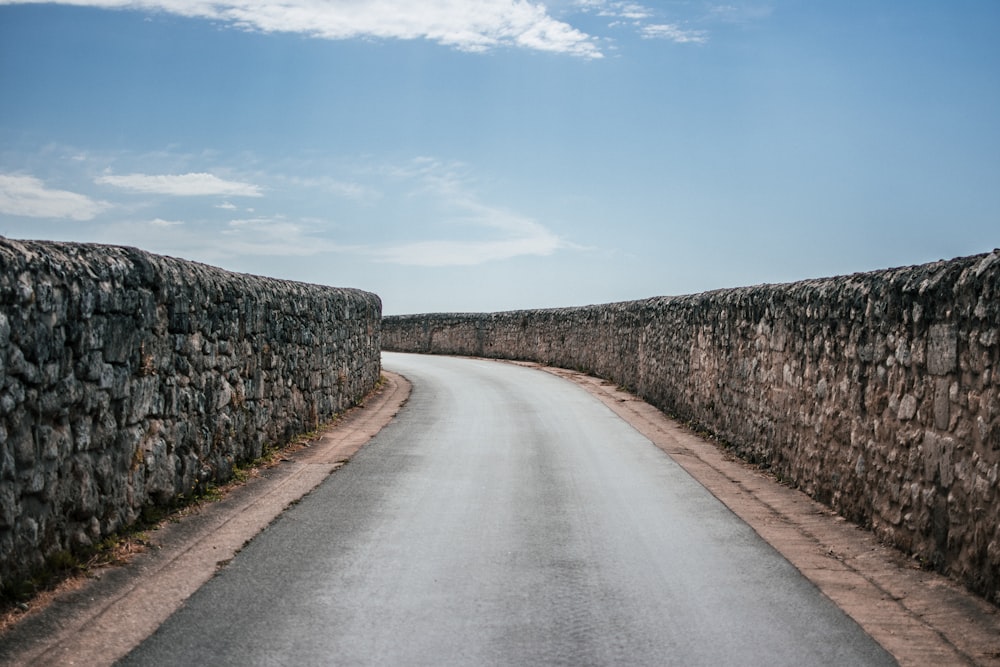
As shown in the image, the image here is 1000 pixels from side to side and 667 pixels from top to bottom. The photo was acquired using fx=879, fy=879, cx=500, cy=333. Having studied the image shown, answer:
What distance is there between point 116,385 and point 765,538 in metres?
5.03

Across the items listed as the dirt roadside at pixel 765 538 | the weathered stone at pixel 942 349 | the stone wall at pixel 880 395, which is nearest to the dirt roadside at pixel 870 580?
the dirt roadside at pixel 765 538

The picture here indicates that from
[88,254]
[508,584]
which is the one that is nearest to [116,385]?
[88,254]

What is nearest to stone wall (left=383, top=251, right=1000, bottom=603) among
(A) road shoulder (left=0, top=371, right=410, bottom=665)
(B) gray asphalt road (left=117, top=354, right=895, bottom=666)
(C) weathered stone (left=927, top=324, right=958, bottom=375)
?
(C) weathered stone (left=927, top=324, right=958, bottom=375)

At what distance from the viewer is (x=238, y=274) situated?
32.6 feet

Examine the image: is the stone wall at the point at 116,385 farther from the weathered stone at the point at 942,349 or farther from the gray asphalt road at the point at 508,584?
the weathered stone at the point at 942,349

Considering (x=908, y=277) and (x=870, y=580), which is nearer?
(x=870, y=580)

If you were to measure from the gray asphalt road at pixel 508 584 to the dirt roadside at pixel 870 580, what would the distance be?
18 centimetres

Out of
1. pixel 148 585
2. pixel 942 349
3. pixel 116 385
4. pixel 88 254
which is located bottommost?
Answer: pixel 148 585

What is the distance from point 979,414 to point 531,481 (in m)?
4.52

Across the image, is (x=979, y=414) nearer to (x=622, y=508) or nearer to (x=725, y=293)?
(x=622, y=508)

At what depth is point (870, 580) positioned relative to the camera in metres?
5.78

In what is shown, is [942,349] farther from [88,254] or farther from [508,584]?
[88,254]

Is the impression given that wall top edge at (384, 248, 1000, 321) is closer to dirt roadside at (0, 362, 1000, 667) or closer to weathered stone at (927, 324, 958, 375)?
weathered stone at (927, 324, 958, 375)

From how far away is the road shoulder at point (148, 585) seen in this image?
4.43 m
